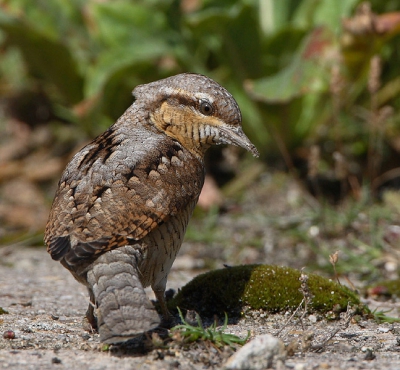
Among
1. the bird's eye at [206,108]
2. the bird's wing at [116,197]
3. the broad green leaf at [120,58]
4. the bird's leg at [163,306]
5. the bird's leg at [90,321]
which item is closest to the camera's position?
the bird's wing at [116,197]

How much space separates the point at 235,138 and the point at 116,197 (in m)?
0.92

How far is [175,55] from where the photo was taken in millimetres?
6906

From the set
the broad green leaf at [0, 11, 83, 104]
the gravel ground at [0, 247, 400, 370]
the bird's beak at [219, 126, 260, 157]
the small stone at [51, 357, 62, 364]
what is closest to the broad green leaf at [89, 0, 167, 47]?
the broad green leaf at [0, 11, 83, 104]

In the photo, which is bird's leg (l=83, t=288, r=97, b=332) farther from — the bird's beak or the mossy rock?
the bird's beak

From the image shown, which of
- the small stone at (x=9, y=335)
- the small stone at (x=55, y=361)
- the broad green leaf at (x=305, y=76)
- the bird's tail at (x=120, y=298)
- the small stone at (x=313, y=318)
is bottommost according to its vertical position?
the small stone at (x=313, y=318)

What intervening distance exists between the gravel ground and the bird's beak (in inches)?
39.8

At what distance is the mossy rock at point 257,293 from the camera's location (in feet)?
13.4

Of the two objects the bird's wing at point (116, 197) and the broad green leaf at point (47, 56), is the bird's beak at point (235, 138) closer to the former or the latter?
the bird's wing at point (116, 197)

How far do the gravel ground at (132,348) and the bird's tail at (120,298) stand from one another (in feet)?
0.61

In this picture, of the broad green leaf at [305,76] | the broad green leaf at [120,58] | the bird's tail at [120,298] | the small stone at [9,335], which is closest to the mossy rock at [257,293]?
the bird's tail at [120,298]

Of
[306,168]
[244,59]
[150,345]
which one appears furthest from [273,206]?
[150,345]

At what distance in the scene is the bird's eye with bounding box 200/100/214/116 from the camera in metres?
4.09

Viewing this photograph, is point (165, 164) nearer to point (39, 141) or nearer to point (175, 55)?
point (175, 55)

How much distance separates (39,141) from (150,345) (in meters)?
6.06
